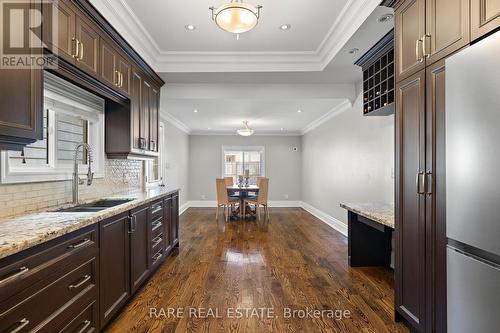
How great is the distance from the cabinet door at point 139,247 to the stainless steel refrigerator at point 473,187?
2.39 meters

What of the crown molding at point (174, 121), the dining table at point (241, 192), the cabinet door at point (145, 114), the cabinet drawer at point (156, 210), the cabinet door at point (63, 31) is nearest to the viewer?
the cabinet door at point (63, 31)

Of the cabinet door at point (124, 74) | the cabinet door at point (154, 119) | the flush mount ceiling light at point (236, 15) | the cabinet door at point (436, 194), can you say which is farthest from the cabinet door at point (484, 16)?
the cabinet door at point (154, 119)

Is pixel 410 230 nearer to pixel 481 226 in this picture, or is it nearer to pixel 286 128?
pixel 481 226

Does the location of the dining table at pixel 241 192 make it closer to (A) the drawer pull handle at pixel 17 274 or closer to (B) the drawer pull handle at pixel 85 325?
(B) the drawer pull handle at pixel 85 325

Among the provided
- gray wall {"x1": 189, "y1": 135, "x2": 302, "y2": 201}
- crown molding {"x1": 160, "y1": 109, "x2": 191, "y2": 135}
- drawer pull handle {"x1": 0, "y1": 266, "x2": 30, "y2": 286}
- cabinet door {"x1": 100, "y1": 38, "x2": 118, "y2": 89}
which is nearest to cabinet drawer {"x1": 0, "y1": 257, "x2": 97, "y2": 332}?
drawer pull handle {"x1": 0, "y1": 266, "x2": 30, "y2": 286}

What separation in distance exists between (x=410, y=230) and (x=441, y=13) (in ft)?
4.64

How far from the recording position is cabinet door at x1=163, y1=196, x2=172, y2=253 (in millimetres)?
3552

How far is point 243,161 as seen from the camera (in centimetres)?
927

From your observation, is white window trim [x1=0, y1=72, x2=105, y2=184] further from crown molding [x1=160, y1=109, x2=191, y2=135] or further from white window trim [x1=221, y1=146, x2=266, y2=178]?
white window trim [x1=221, y1=146, x2=266, y2=178]

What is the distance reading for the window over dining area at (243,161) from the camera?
9219mm

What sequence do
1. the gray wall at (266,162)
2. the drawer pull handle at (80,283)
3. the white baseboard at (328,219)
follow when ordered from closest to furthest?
the drawer pull handle at (80,283) < the white baseboard at (328,219) < the gray wall at (266,162)

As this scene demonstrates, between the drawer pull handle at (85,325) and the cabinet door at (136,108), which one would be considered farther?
the cabinet door at (136,108)

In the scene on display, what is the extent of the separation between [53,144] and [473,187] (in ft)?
9.67

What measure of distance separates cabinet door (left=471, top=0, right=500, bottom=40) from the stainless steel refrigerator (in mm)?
128
